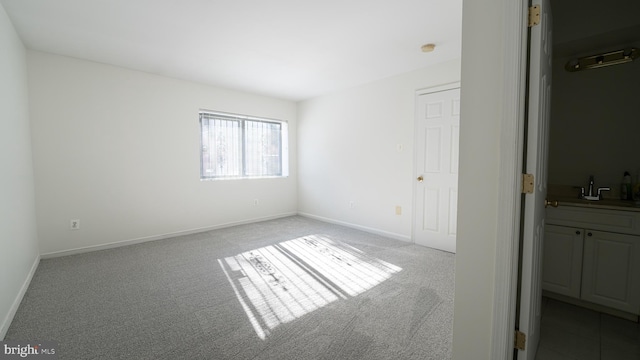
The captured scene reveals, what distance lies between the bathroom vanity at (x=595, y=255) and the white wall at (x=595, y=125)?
454 mm

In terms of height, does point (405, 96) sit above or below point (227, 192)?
above

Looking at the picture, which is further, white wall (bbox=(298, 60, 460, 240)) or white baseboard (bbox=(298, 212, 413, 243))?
white baseboard (bbox=(298, 212, 413, 243))

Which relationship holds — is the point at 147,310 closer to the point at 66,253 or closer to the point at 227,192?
the point at 66,253

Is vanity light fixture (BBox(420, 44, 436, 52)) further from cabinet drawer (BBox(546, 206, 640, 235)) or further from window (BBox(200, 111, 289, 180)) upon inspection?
window (BBox(200, 111, 289, 180))

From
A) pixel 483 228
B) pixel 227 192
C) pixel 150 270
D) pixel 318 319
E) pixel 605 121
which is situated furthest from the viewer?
pixel 227 192

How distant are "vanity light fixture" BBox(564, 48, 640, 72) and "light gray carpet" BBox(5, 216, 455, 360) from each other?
90.2 inches

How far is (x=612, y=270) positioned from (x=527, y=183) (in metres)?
1.52

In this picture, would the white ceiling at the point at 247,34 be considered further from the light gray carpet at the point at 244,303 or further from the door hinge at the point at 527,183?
the light gray carpet at the point at 244,303

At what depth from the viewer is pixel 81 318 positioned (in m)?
2.07

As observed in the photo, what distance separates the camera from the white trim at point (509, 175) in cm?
119

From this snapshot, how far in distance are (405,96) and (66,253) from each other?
5.03 metres

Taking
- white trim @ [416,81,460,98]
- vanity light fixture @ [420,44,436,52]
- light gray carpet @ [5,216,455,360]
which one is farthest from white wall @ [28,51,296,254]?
vanity light fixture @ [420,44,436,52]

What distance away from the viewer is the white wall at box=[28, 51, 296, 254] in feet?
10.7

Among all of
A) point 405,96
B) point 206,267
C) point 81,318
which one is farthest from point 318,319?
point 405,96
